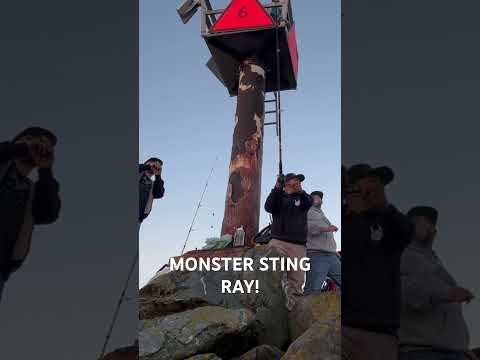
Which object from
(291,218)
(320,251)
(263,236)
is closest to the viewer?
(291,218)

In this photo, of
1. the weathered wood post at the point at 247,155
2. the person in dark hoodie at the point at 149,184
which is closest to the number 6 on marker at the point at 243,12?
the weathered wood post at the point at 247,155

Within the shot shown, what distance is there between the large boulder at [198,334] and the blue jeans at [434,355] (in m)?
1.39

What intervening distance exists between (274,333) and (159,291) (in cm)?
86

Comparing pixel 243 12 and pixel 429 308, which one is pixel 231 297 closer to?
pixel 429 308

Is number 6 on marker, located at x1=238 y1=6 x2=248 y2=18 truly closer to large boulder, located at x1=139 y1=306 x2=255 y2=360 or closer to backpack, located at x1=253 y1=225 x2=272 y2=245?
backpack, located at x1=253 y1=225 x2=272 y2=245

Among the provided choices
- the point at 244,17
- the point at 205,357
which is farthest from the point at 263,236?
the point at 244,17

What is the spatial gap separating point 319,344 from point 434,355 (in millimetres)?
817

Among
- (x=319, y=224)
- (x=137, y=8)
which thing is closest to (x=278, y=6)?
(x=319, y=224)

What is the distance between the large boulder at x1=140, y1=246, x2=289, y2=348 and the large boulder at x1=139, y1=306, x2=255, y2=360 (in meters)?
0.09

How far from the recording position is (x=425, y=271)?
215 centimetres

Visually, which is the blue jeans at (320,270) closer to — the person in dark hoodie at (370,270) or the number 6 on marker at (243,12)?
the person in dark hoodie at (370,270)

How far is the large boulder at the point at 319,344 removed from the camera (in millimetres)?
2668

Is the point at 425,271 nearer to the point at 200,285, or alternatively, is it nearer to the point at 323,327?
the point at 323,327

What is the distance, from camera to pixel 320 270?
13.3ft
